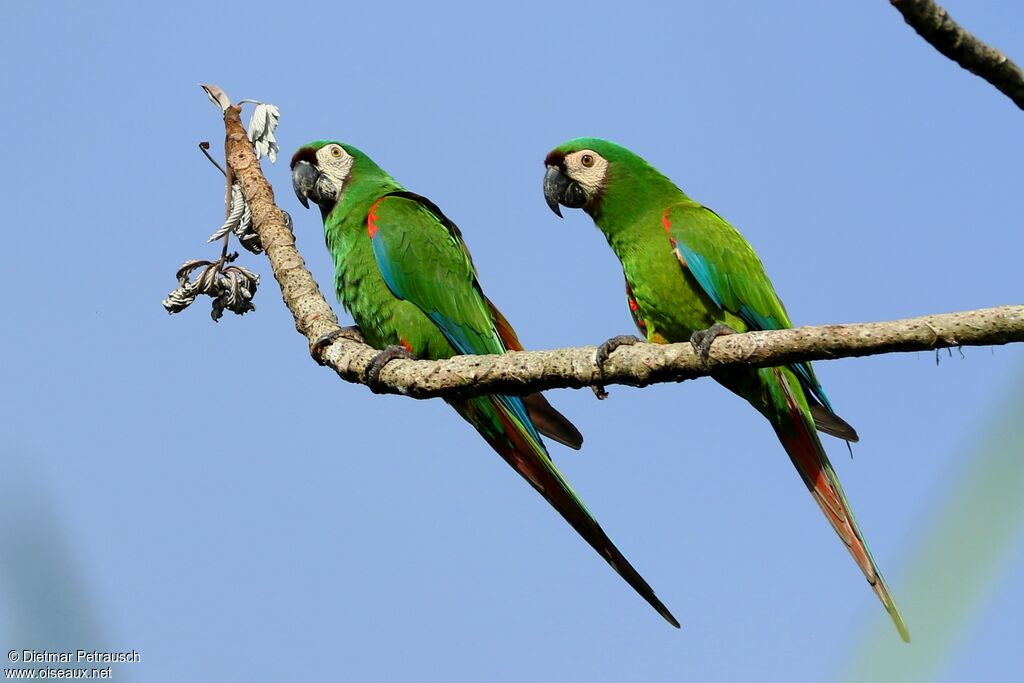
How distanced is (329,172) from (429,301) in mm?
1055

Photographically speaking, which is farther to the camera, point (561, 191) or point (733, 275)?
point (561, 191)

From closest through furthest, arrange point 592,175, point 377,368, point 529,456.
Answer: point 377,368 → point 529,456 → point 592,175

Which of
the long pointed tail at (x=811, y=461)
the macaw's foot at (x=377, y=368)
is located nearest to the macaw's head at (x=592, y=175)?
the long pointed tail at (x=811, y=461)

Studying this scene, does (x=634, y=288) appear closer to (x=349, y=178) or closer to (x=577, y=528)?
(x=577, y=528)

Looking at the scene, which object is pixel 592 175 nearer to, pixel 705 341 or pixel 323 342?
pixel 323 342

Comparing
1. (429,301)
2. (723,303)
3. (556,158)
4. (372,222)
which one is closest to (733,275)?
(723,303)

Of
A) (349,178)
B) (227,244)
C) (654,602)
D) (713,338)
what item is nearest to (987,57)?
(713,338)

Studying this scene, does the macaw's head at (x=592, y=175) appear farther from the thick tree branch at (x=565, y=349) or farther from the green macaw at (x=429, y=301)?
the thick tree branch at (x=565, y=349)

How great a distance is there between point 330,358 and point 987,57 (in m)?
2.24

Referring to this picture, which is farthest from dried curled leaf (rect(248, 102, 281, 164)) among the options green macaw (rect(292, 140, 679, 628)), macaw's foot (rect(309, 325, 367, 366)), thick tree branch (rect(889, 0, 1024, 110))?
thick tree branch (rect(889, 0, 1024, 110))

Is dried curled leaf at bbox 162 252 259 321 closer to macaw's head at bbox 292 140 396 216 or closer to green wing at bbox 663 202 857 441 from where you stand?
macaw's head at bbox 292 140 396 216

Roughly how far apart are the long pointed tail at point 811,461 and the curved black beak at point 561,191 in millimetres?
1257

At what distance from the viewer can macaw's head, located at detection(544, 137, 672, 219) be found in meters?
4.38

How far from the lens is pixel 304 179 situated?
472 cm
